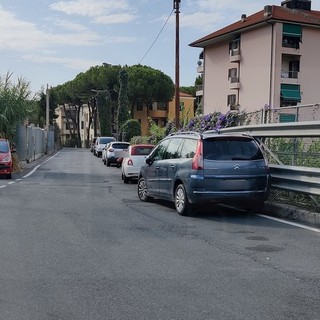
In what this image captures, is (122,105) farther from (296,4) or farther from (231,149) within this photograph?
(231,149)

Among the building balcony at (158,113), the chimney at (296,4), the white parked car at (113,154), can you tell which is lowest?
the white parked car at (113,154)

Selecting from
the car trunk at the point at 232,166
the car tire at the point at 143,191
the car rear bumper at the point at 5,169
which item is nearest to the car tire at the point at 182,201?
the car trunk at the point at 232,166

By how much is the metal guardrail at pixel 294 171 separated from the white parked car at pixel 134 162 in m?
7.86

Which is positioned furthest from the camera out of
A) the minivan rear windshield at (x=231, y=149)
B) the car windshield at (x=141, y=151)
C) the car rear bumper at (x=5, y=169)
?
the car windshield at (x=141, y=151)

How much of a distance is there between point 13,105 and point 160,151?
1579 centimetres

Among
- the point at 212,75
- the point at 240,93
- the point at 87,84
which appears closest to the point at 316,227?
the point at 240,93

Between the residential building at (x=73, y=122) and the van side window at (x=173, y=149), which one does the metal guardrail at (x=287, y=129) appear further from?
the residential building at (x=73, y=122)

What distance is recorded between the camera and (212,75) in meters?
59.5

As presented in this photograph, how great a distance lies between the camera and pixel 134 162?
18922 mm

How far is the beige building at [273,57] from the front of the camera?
4828 centimetres

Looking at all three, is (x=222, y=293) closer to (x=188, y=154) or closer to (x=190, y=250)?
(x=190, y=250)

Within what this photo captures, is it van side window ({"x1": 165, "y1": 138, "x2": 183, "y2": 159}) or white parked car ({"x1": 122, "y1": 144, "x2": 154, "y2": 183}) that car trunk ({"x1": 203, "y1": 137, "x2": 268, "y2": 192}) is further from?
white parked car ({"x1": 122, "y1": 144, "x2": 154, "y2": 183})

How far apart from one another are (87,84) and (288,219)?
224 feet

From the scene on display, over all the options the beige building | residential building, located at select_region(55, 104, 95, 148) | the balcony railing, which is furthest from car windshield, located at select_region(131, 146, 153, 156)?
residential building, located at select_region(55, 104, 95, 148)
